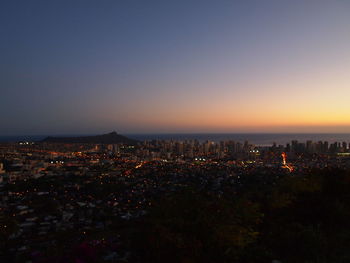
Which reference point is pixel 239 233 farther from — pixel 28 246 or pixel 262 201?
pixel 28 246

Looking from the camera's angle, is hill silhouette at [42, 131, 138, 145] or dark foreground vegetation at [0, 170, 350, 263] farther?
hill silhouette at [42, 131, 138, 145]

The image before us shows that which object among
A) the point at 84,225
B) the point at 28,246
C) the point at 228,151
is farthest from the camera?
the point at 228,151

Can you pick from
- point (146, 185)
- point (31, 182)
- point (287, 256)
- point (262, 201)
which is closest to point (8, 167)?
point (31, 182)

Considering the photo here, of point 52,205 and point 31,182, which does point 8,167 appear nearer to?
point 31,182

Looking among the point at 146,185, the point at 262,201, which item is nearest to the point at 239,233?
the point at 262,201

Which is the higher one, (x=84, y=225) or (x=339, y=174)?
(x=339, y=174)

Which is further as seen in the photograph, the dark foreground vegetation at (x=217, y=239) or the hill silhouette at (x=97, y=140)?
the hill silhouette at (x=97, y=140)

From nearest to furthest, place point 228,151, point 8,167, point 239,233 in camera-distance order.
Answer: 1. point 239,233
2. point 8,167
3. point 228,151

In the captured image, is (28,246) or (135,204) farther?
(135,204)

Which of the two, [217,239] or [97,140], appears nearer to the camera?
[217,239]
